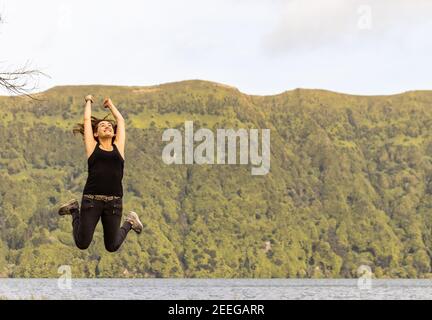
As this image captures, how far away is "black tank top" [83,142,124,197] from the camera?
13.0 metres

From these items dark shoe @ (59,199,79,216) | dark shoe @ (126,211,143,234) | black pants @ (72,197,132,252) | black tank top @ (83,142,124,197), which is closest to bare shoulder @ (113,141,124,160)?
black tank top @ (83,142,124,197)

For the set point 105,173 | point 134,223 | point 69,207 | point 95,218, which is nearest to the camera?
point 105,173

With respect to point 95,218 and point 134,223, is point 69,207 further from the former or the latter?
point 95,218

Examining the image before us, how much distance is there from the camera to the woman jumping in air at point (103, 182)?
1299 cm

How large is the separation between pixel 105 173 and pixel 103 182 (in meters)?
0.17

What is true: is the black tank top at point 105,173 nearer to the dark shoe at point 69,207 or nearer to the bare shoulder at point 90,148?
the bare shoulder at point 90,148

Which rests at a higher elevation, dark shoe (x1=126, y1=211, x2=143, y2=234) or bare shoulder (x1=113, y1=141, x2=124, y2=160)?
bare shoulder (x1=113, y1=141, x2=124, y2=160)

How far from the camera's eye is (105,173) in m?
13.0

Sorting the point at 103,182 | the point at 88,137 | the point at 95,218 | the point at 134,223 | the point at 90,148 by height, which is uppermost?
the point at 88,137

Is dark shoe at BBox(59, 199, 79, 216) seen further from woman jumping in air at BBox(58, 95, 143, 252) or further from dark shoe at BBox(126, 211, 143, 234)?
dark shoe at BBox(126, 211, 143, 234)

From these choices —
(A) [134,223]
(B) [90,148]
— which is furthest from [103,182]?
(A) [134,223]
